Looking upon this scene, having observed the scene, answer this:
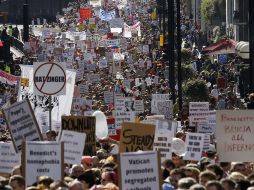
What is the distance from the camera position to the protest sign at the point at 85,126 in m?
20.1

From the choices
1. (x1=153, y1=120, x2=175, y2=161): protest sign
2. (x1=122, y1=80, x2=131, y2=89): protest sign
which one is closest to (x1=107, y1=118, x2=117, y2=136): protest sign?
(x1=153, y1=120, x2=175, y2=161): protest sign

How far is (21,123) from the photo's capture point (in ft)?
60.7

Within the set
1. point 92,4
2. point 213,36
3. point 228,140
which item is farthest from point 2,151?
point 92,4

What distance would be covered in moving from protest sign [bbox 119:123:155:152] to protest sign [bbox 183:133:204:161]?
1.31 m

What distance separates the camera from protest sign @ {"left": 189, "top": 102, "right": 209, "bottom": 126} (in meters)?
25.6

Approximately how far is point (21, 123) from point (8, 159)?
0.48 meters

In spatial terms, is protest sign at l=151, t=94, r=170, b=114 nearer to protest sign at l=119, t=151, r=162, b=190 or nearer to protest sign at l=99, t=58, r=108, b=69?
protest sign at l=119, t=151, r=162, b=190

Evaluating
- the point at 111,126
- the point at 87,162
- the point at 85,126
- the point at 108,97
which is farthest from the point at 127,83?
the point at 87,162

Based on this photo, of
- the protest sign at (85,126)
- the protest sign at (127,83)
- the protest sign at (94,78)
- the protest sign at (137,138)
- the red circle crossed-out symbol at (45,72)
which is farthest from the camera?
the protest sign at (94,78)

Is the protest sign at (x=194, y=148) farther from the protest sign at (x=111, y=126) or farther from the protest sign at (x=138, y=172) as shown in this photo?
the protest sign at (x=111, y=126)

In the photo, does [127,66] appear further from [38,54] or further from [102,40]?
[102,40]

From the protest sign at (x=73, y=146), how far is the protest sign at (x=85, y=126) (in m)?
2.04

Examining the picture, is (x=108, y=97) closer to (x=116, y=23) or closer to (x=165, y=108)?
(x=165, y=108)

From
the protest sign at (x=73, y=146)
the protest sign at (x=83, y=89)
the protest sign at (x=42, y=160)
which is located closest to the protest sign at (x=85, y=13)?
the protest sign at (x=83, y=89)
